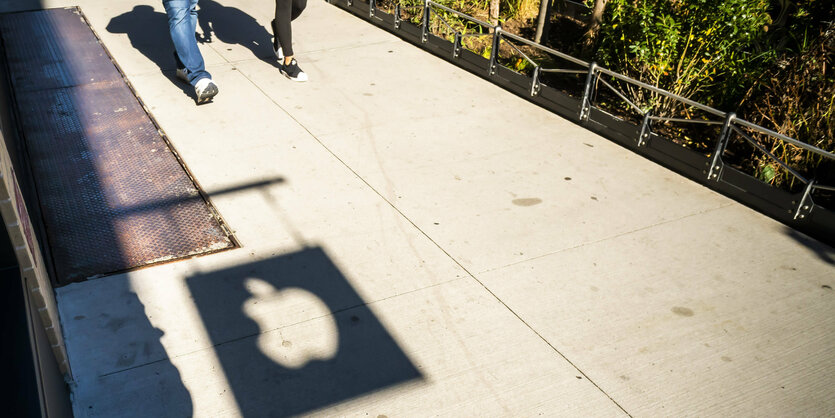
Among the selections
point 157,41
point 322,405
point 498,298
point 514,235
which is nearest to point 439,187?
point 514,235

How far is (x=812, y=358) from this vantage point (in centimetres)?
353

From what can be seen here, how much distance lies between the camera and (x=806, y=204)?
4.65m

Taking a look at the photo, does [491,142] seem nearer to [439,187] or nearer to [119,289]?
[439,187]

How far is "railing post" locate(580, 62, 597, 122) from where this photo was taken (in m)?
6.05

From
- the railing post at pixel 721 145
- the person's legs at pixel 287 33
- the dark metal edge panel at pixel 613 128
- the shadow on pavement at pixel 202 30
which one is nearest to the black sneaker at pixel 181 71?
the shadow on pavement at pixel 202 30

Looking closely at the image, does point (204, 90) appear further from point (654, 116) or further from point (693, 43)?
point (693, 43)

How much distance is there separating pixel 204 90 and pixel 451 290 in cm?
A: 345

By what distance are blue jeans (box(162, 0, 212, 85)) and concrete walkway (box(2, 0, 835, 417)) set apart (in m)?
0.38

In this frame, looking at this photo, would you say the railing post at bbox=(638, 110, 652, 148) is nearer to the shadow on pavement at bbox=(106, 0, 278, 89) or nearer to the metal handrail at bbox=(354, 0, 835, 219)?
the metal handrail at bbox=(354, 0, 835, 219)

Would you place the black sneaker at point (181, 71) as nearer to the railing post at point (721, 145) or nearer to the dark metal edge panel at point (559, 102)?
the dark metal edge panel at point (559, 102)

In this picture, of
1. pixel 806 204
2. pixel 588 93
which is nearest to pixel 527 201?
pixel 588 93

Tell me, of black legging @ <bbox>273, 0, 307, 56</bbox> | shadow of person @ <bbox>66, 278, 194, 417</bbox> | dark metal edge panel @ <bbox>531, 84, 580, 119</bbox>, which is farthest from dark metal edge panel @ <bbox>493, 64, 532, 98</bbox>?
shadow of person @ <bbox>66, 278, 194, 417</bbox>

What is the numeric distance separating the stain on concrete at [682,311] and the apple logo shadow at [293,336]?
5.15 ft

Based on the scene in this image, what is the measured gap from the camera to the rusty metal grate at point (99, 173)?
4148 millimetres
